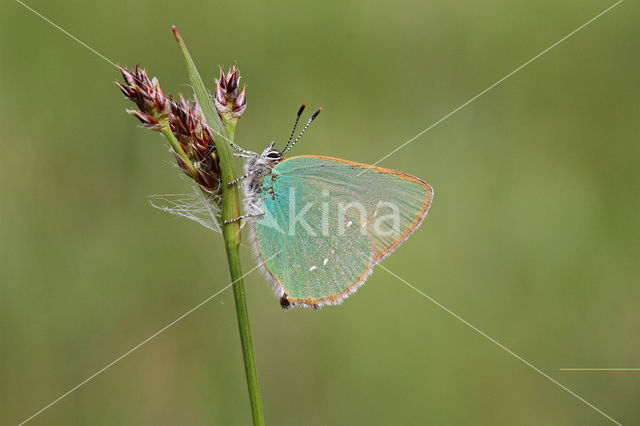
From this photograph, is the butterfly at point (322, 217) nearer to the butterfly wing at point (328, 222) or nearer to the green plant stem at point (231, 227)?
the butterfly wing at point (328, 222)

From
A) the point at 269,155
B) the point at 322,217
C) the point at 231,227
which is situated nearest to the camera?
the point at 231,227

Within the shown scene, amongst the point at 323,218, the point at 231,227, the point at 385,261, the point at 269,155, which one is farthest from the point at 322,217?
the point at 385,261

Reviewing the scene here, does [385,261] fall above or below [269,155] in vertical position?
A: below

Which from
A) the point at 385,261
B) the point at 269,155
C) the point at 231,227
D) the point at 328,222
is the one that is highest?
the point at 269,155

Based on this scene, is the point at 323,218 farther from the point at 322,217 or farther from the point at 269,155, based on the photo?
the point at 269,155

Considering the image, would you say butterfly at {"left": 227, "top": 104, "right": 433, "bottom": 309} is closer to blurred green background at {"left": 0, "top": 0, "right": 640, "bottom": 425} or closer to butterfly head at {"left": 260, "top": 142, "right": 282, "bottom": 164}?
butterfly head at {"left": 260, "top": 142, "right": 282, "bottom": 164}

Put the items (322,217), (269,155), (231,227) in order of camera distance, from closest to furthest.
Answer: (231,227) < (269,155) < (322,217)

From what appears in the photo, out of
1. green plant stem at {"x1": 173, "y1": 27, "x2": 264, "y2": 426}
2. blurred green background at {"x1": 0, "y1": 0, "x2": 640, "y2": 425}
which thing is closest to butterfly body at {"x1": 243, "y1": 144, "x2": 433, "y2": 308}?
green plant stem at {"x1": 173, "y1": 27, "x2": 264, "y2": 426}

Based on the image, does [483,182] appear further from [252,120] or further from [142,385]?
[142,385]
